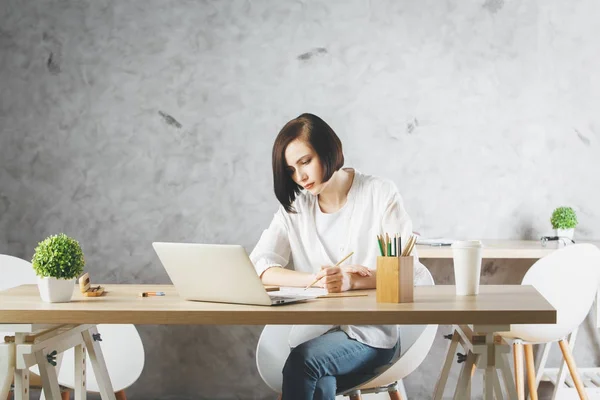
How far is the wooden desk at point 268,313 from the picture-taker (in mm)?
1658

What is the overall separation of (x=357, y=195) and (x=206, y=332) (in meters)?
1.46

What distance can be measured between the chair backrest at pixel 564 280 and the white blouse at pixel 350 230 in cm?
73

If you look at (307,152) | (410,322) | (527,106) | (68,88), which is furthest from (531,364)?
(68,88)

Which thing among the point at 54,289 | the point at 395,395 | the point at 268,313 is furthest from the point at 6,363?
the point at 395,395

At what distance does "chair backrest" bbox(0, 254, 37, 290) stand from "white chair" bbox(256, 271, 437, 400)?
98 cm

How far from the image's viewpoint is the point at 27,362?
175 centimetres

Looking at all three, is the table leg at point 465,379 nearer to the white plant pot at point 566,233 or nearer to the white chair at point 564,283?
the white chair at point 564,283

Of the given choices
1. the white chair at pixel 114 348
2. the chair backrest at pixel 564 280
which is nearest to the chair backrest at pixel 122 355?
the white chair at pixel 114 348

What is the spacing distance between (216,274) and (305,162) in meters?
0.69

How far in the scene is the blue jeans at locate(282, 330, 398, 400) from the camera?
2.00m

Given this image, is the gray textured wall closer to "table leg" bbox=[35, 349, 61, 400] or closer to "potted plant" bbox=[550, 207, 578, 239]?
"potted plant" bbox=[550, 207, 578, 239]

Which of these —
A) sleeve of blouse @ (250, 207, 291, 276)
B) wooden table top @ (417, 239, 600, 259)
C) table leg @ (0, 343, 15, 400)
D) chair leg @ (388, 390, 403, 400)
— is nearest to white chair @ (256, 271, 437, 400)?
chair leg @ (388, 390, 403, 400)

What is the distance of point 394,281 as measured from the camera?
5.84 feet

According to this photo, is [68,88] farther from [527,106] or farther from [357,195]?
[527,106]
